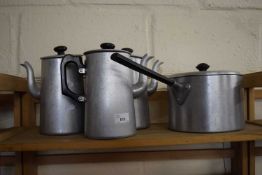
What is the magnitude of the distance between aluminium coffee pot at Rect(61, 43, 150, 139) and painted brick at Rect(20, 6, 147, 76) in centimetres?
28

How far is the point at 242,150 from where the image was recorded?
687 mm

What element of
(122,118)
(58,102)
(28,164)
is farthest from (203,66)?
(28,164)

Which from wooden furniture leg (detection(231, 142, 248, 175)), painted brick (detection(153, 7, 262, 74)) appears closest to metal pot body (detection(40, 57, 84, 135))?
painted brick (detection(153, 7, 262, 74))

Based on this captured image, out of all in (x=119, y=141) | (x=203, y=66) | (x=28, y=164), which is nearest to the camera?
(x=119, y=141)

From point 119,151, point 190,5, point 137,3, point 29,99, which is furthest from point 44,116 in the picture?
point 190,5

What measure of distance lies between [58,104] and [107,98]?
13 cm

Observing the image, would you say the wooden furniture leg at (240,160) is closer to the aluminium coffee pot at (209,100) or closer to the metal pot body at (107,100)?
the aluminium coffee pot at (209,100)

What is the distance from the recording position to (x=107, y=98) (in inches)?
17.7

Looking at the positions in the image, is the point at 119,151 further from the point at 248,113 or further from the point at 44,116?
the point at 248,113

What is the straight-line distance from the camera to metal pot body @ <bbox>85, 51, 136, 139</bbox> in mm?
448

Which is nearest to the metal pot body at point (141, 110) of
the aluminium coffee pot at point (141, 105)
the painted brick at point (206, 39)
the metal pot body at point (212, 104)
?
the aluminium coffee pot at point (141, 105)

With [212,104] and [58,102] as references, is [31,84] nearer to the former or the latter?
[58,102]

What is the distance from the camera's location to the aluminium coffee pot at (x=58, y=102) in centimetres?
51

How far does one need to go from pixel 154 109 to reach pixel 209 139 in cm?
29
